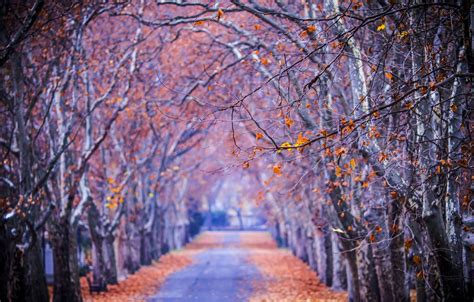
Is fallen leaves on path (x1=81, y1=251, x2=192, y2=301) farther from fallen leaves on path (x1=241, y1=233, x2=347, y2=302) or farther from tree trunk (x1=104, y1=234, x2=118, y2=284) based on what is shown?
fallen leaves on path (x1=241, y1=233, x2=347, y2=302)

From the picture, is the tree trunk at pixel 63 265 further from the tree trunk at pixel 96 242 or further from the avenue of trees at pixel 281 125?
the tree trunk at pixel 96 242

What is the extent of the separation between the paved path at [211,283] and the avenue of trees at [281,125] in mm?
2625

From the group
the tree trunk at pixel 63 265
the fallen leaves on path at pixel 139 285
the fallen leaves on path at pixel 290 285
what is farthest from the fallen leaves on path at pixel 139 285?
the fallen leaves on path at pixel 290 285

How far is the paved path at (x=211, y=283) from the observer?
17.8m

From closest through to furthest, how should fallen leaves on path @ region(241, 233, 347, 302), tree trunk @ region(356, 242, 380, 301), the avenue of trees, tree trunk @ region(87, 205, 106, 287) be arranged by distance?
the avenue of trees < tree trunk @ region(356, 242, 380, 301) < fallen leaves on path @ region(241, 233, 347, 302) < tree trunk @ region(87, 205, 106, 287)

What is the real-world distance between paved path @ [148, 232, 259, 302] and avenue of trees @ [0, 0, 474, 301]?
263 cm

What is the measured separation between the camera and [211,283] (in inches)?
847

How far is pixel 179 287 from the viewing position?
20594mm

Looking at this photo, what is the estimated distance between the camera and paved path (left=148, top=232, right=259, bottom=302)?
17797 mm

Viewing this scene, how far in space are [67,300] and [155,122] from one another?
11.9m

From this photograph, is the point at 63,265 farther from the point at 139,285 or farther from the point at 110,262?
the point at 110,262

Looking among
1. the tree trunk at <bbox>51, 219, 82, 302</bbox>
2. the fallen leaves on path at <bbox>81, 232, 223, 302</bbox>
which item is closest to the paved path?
the fallen leaves on path at <bbox>81, 232, 223, 302</bbox>

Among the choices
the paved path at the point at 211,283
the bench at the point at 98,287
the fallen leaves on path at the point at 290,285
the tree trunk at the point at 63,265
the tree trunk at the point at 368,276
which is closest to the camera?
the tree trunk at the point at 368,276

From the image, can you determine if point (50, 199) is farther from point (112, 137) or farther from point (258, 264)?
point (258, 264)
